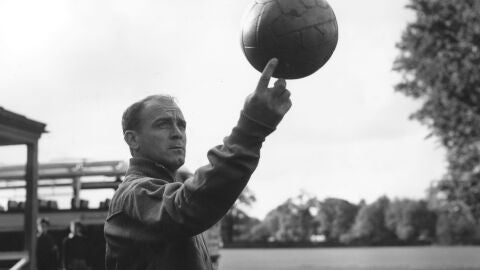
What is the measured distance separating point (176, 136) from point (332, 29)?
75 cm

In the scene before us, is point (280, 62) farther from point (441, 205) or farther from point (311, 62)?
point (441, 205)

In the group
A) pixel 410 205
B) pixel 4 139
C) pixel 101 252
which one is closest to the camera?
pixel 4 139

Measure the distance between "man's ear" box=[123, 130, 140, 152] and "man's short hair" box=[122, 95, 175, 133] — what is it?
0.06ft

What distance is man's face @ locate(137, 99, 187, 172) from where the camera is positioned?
9.20 ft

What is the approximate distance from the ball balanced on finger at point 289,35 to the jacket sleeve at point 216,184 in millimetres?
394

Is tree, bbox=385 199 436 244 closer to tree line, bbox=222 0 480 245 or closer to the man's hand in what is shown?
tree line, bbox=222 0 480 245

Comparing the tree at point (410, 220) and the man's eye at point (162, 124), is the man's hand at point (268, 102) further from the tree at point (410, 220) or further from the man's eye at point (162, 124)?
the tree at point (410, 220)

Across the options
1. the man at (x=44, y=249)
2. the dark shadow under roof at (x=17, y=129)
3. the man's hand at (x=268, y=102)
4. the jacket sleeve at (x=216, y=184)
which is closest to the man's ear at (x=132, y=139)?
the jacket sleeve at (x=216, y=184)

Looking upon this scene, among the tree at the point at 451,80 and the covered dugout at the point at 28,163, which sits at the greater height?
the tree at the point at 451,80

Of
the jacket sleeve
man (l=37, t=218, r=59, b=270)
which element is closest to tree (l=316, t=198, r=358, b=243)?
man (l=37, t=218, r=59, b=270)

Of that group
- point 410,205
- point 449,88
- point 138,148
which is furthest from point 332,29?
point 410,205

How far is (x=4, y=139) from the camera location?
34.3 feet

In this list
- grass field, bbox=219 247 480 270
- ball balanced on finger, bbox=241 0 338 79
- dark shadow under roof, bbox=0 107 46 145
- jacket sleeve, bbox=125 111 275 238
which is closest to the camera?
jacket sleeve, bbox=125 111 275 238

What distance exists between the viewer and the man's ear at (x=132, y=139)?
2.89 meters
